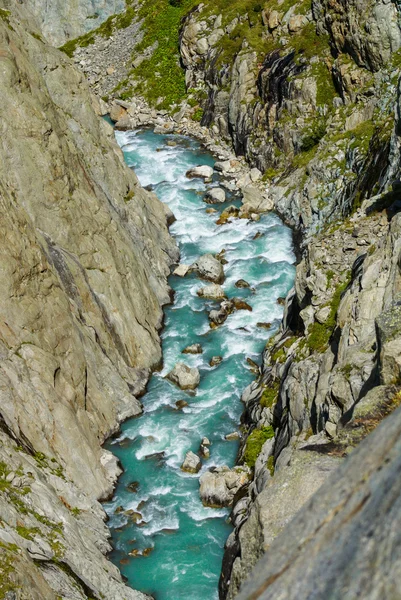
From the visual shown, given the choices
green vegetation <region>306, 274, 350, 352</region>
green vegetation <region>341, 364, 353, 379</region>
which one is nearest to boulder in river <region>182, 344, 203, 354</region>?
green vegetation <region>306, 274, 350, 352</region>

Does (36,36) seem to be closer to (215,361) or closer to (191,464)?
(215,361)

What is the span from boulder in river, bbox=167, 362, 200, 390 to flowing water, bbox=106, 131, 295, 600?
1.45ft

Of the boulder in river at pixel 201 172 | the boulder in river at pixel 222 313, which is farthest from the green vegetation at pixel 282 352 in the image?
the boulder in river at pixel 201 172

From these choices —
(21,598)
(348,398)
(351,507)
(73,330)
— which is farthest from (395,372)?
(73,330)

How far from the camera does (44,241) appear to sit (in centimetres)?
3812

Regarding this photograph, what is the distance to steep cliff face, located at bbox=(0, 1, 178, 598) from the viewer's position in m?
27.6

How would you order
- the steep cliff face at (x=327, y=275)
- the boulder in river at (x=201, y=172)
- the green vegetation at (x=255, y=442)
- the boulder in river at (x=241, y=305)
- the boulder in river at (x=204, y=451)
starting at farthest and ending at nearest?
the boulder in river at (x=201, y=172)
the boulder in river at (x=241, y=305)
the boulder in river at (x=204, y=451)
the green vegetation at (x=255, y=442)
the steep cliff face at (x=327, y=275)

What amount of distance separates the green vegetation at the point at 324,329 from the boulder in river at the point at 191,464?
8730mm

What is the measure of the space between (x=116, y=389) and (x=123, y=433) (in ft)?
8.74

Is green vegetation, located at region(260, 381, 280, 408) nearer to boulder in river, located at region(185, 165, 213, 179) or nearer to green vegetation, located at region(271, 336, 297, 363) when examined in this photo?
green vegetation, located at region(271, 336, 297, 363)

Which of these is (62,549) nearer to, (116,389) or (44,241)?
(116,389)

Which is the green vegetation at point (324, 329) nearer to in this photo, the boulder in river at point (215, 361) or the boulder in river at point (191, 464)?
the boulder in river at point (191, 464)

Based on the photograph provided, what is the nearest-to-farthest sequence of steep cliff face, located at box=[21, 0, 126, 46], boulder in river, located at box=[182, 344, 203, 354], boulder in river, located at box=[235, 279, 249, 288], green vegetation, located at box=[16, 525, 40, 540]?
1. green vegetation, located at box=[16, 525, 40, 540]
2. boulder in river, located at box=[182, 344, 203, 354]
3. boulder in river, located at box=[235, 279, 249, 288]
4. steep cliff face, located at box=[21, 0, 126, 46]

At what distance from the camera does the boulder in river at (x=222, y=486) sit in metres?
33.9
